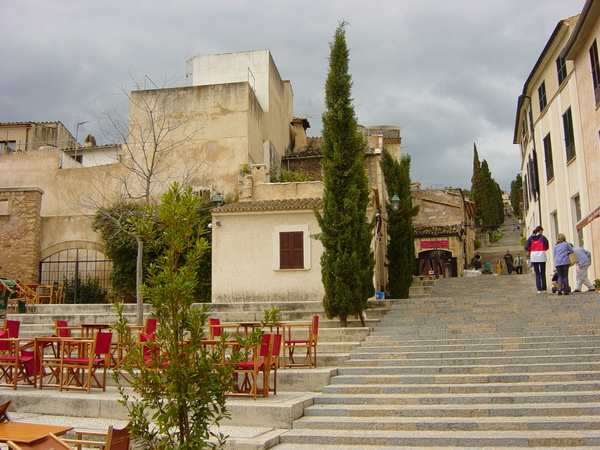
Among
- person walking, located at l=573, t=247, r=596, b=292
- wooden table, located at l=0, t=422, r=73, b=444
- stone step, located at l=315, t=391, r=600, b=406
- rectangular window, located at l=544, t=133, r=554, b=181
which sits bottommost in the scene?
stone step, located at l=315, t=391, r=600, b=406

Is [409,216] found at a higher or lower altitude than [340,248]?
higher

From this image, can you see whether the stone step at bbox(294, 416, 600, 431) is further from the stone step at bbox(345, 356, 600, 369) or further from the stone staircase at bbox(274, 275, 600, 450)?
the stone step at bbox(345, 356, 600, 369)

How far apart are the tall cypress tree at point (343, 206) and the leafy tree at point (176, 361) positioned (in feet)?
30.2

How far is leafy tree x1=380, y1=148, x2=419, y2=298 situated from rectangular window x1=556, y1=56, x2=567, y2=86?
6.24 meters

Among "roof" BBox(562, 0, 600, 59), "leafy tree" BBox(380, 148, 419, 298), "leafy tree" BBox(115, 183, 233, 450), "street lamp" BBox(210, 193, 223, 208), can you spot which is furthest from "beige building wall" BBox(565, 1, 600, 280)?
"leafy tree" BBox(115, 183, 233, 450)

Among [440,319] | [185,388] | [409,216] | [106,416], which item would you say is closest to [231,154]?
[409,216]

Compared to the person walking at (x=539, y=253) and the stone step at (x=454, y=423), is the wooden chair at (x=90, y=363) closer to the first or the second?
the stone step at (x=454, y=423)

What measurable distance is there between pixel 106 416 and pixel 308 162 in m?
21.1

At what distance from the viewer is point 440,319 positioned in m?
13.9

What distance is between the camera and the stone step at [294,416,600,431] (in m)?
7.38

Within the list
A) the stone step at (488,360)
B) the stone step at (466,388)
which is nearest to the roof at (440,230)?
Answer: the stone step at (488,360)

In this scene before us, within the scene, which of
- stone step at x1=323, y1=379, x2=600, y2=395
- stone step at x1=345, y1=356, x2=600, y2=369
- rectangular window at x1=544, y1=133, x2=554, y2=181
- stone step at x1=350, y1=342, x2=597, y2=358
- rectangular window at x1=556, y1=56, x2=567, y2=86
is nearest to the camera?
stone step at x1=323, y1=379, x2=600, y2=395

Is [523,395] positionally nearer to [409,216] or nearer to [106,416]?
[106,416]

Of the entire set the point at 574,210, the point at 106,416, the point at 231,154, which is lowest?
the point at 106,416
